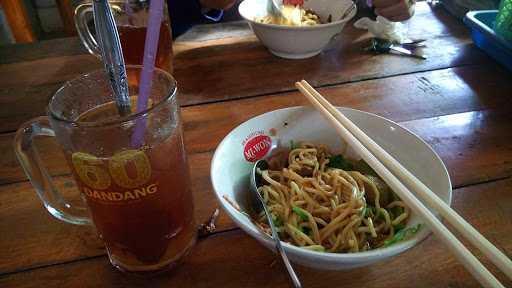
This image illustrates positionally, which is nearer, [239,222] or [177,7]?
[239,222]

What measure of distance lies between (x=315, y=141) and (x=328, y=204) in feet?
0.49

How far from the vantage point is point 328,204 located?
643mm

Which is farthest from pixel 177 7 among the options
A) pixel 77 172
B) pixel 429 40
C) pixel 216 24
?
pixel 77 172

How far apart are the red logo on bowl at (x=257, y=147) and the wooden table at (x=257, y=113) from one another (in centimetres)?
10

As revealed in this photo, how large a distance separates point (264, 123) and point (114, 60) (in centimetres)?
32

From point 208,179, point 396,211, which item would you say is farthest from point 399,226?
point 208,179

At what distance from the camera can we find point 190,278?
0.55m

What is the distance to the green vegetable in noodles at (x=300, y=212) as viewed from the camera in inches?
23.8

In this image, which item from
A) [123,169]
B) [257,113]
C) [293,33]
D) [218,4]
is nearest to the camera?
[123,169]

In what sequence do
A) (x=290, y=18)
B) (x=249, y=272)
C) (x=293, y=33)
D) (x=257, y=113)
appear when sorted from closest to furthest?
(x=249, y=272), (x=257, y=113), (x=293, y=33), (x=290, y=18)

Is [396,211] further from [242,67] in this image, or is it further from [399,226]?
[242,67]

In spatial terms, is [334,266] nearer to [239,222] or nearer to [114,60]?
[239,222]

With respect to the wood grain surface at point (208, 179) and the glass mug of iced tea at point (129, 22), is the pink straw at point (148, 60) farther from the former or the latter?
the glass mug of iced tea at point (129, 22)

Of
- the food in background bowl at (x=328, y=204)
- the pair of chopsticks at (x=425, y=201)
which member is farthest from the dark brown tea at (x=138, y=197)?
the pair of chopsticks at (x=425, y=201)
